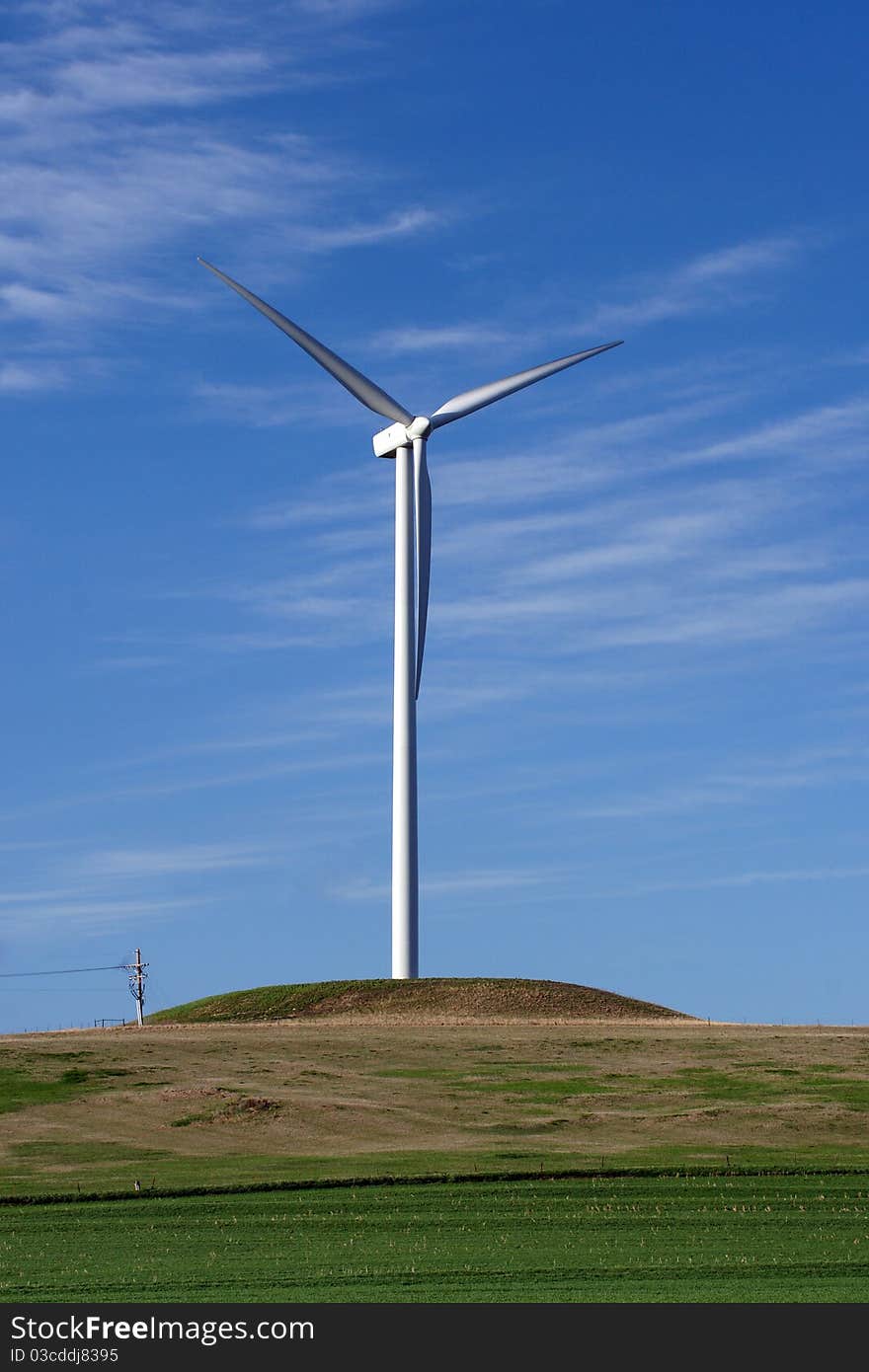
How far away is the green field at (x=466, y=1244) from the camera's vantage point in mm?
22234

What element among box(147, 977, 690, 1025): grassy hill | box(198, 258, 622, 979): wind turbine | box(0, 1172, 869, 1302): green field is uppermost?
box(198, 258, 622, 979): wind turbine

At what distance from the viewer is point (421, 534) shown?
72.9 metres

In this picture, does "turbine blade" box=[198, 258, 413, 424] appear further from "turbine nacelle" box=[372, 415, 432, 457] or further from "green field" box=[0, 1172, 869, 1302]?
"green field" box=[0, 1172, 869, 1302]

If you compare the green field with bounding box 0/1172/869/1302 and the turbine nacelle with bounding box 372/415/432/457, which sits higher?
the turbine nacelle with bounding box 372/415/432/457

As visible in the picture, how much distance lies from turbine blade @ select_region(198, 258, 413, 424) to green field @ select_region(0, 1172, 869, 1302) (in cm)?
4445

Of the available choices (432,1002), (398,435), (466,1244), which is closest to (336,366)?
(398,435)

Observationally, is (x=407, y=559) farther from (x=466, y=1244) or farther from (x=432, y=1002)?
(x=466, y=1244)

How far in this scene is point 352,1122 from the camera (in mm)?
45531

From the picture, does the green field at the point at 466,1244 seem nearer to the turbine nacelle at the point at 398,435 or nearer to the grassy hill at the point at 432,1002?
the grassy hill at the point at 432,1002

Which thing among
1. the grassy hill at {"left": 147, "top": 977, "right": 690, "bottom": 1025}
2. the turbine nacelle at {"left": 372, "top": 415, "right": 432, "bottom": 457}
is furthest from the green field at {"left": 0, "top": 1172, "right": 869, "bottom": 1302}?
the turbine nacelle at {"left": 372, "top": 415, "right": 432, "bottom": 457}

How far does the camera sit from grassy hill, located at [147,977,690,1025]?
72.6m

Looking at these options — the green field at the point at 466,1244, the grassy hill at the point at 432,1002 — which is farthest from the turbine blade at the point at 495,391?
the green field at the point at 466,1244

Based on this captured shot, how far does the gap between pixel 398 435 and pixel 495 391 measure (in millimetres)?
4887
